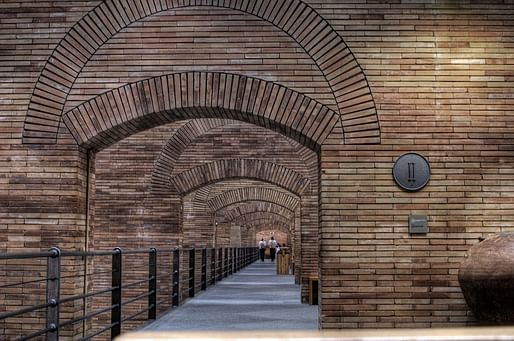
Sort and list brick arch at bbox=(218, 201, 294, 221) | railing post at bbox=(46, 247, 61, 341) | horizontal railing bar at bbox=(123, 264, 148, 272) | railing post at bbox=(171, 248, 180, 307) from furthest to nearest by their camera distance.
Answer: brick arch at bbox=(218, 201, 294, 221)
horizontal railing bar at bbox=(123, 264, 148, 272)
railing post at bbox=(171, 248, 180, 307)
railing post at bbox=(46, 247, 61, 341)

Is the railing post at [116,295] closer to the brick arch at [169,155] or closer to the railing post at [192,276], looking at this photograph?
the railing post at [192,276]

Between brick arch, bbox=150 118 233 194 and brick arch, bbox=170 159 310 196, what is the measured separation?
547 mm

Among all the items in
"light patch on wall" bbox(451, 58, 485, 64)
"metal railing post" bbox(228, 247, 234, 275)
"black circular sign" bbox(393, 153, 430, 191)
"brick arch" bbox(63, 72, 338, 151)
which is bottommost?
"metal railing post" bbox(228, 247, 234, 275)

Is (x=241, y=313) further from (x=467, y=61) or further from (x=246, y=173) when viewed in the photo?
(x=246, y=173)

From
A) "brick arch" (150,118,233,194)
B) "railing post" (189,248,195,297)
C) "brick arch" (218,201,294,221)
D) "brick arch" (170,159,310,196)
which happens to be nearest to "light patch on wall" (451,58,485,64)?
"railing post" (189,248,195,297)

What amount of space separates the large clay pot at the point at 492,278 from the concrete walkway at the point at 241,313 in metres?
2.07

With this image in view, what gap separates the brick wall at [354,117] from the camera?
7664 millimetres

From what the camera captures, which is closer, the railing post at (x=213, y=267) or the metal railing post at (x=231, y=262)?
the railing post at (x=213, y=267)

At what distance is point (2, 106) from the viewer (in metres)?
8.06

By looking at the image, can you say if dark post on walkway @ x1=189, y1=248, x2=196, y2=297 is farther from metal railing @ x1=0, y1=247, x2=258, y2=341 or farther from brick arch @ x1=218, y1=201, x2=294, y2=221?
brick arch @ x1=218, y1=201, x2=294, y2=221

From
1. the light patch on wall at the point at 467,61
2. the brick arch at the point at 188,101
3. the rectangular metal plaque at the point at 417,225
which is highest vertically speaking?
the light patch on wall at the point at 467,61

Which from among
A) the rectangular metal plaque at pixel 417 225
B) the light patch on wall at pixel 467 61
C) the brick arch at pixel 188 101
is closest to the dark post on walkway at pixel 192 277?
the brick arch at pixel 188 101

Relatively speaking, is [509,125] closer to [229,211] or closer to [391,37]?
[391,37]

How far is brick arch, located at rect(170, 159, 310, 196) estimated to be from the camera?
14758mm
